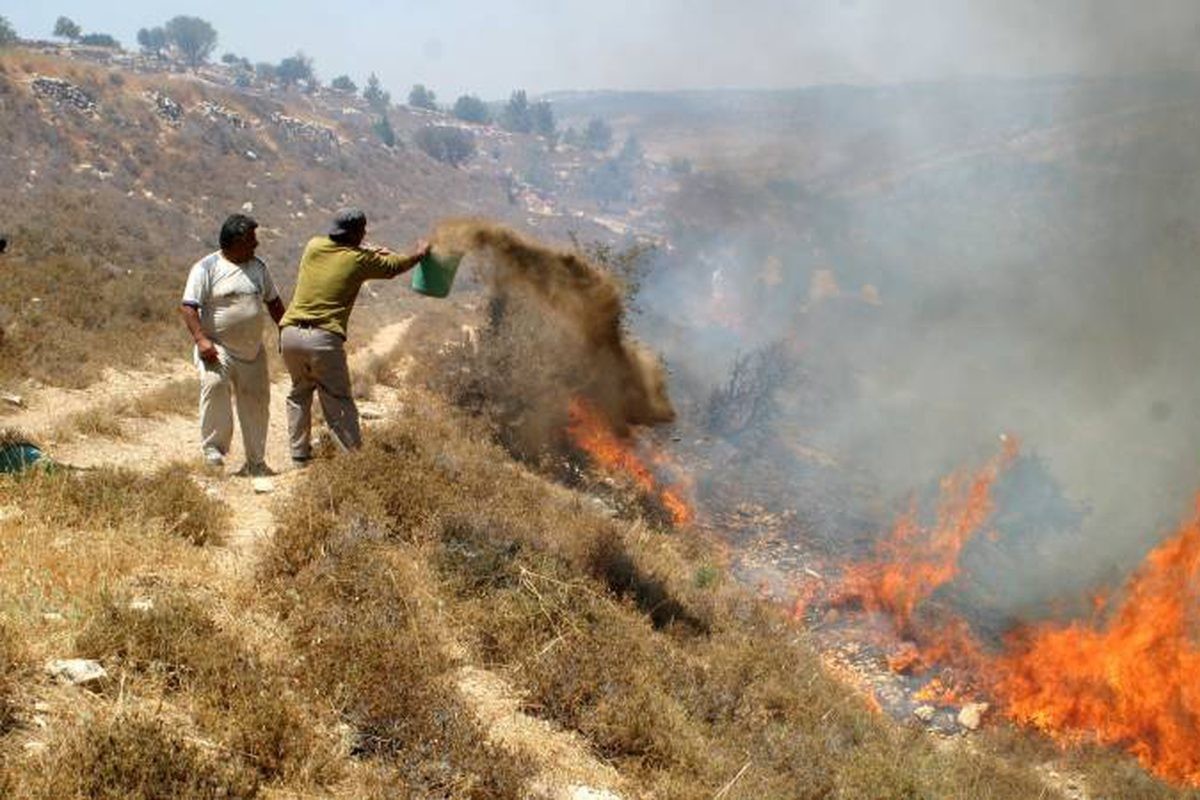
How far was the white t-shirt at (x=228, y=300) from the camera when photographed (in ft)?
18.9

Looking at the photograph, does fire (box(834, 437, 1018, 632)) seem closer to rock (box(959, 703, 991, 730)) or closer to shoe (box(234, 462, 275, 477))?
rock (box(959, 703, 991, 730))

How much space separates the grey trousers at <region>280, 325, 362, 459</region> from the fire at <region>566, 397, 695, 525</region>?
4313 mm

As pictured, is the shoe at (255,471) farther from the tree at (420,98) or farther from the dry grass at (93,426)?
the tree at (420,98)

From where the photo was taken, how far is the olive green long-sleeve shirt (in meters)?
5.74

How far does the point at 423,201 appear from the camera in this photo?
46.2 metres

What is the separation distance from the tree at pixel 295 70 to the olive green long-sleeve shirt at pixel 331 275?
296ft

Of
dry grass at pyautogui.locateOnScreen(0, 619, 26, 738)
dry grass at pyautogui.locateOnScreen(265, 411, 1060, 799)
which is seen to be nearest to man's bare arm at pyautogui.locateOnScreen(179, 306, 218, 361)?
dry grass at pyautogui.locateOnScreen(265, 411, 1060, 799)

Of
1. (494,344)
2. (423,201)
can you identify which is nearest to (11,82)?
(423,201)

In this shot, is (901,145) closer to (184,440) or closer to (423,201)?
(423,201)

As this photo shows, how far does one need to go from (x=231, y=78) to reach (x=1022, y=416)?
7705cm

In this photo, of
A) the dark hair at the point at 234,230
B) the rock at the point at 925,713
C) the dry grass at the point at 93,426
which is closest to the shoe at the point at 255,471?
the dark hair at the point at 234,230

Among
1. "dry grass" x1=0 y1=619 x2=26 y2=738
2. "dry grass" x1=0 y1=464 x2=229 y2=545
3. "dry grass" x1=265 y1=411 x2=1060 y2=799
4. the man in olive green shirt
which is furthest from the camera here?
the man in olive green shirt

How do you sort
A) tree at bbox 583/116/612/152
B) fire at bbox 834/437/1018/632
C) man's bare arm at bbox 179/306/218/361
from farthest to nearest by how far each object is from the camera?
tree at bbox 583/116/612/152 < fire at bbox 834/437/1018/632 < man's bare arm at bbox 179/306/218/361

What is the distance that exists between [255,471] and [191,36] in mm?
91759
